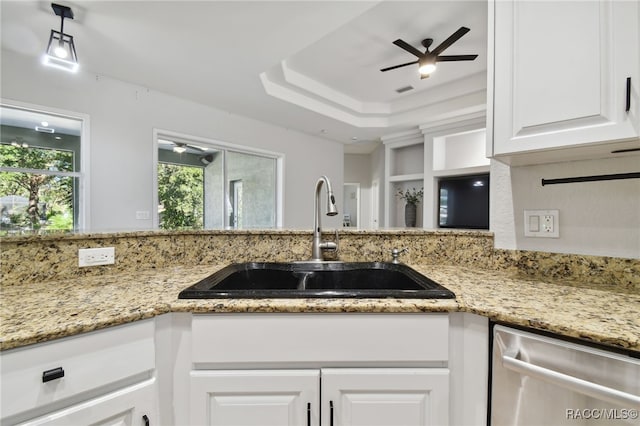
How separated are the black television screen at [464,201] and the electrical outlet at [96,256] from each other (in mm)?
4261

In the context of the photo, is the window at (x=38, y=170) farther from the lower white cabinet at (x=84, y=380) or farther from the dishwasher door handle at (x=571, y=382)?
the dishwasher door handle at (x=571, y=382)

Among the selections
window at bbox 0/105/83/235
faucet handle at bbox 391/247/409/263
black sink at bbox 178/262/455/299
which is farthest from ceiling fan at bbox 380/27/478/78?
window at bbox 0/105/83/235

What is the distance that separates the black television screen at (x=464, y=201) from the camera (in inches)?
157

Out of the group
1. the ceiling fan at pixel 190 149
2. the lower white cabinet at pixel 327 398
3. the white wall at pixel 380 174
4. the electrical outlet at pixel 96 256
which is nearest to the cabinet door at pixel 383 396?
the lower white cabinet at pixel 327 398

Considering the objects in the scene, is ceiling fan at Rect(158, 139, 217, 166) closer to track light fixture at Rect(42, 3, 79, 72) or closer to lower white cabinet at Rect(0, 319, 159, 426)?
track light fixture at Rect(42, 3, 79, 72)

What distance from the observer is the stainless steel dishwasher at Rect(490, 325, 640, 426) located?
0.58 meters

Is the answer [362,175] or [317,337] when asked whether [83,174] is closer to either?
[317,337]

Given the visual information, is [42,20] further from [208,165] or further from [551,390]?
[551,390]

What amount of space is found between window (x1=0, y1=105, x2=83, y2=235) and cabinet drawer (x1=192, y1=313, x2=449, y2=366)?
3141 mm

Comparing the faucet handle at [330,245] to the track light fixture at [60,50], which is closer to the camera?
the faucet handle at [330,245]

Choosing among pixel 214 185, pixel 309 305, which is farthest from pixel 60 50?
pixel 309 305

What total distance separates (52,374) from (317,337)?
1.97 ft

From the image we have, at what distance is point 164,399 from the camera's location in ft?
2.46

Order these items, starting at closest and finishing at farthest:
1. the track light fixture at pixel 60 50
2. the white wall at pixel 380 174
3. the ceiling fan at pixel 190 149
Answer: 1. the track light fixture at pixel 60 50
2. the ceiling fan at pixel 190 149
3. the white wall at pixel 380 174
